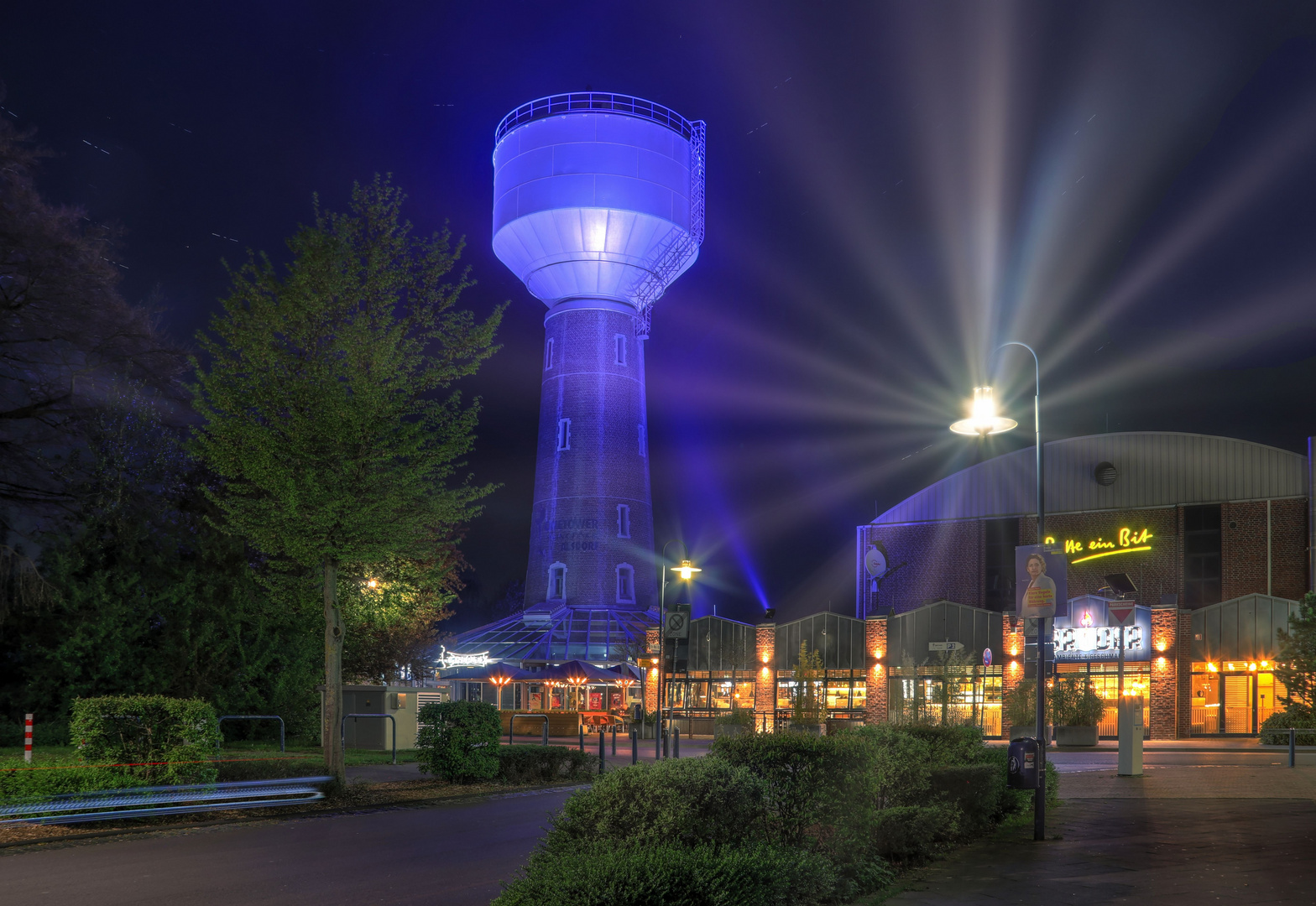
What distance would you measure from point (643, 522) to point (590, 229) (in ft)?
45.1

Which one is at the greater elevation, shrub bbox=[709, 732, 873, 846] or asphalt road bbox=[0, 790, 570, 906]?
shrub bbox=[709, 732, 873, 846]

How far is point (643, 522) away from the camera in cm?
5309

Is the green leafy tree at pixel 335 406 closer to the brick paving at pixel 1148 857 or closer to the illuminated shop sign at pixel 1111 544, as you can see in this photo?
the brick paving at pixel 1148 857

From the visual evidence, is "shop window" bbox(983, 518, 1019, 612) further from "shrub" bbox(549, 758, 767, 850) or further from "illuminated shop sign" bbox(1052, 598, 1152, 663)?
"shrub" bbox(549, 758, 767, 850)

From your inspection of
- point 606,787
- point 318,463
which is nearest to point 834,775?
point 606,787

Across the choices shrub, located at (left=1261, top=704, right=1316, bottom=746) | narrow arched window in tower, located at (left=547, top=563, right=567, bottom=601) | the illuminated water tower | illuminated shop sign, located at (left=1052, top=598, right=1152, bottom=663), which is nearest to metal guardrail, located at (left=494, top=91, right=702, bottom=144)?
the illuminated water tower

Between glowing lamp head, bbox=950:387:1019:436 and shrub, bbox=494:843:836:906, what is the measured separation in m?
8.35

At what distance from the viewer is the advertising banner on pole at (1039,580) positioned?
1529cm

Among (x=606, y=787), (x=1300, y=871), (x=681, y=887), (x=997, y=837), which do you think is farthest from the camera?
(x=997, y=837)

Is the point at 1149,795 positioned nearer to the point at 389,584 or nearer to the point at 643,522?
the point at 389,584

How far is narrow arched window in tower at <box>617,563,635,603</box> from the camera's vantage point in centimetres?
5169

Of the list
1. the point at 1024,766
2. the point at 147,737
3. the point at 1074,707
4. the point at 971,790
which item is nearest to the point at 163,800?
the point at 147,737

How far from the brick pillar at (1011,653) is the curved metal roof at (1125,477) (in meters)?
6.99

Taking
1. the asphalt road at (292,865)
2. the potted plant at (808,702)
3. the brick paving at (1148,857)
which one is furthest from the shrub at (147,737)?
the potted plant at (808,702)
